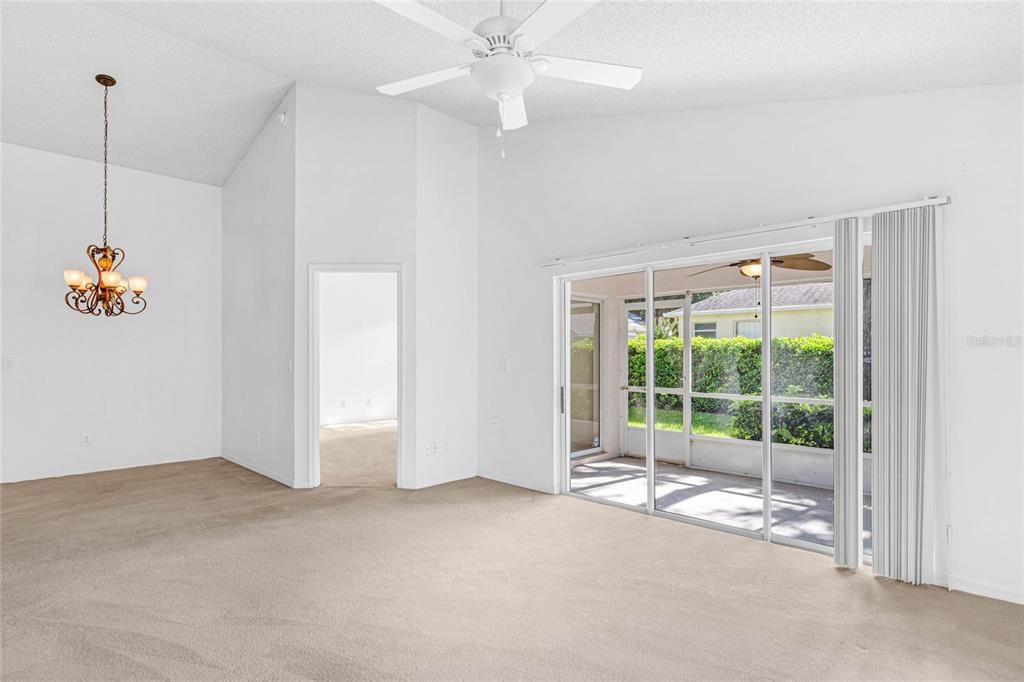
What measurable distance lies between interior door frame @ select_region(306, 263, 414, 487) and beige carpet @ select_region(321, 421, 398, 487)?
0.27 meters

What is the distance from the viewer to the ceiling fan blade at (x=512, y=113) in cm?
302

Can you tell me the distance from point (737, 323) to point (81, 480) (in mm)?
6672

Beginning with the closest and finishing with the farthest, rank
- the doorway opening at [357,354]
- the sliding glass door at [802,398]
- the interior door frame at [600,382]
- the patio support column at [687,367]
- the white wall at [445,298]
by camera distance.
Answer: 1. the sliding glass door at [802,398]
2. the patio support column at [687,367]
3. the interior door frame at [600,382]
4. the white wall at [445,298]
5. the doorway opening at [357,354]

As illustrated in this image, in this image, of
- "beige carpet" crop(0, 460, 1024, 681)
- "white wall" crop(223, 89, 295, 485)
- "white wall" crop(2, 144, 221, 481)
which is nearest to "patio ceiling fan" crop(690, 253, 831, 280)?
"beige carpet" crop(0, 460, 1024, 681)

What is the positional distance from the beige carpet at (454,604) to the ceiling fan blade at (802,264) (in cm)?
196

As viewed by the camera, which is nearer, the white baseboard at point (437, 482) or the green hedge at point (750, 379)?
the green hedge at point (750, 379)

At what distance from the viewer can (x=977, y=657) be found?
8.51 ft

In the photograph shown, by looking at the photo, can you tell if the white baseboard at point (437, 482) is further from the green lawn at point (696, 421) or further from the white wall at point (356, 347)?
the white wall at point (356, 347)

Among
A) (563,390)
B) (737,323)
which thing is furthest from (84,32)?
(737,323)

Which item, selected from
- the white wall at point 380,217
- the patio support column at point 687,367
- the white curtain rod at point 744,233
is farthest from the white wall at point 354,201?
the patio support column at point 687,367

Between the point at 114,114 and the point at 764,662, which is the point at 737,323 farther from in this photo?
the point at 114,114

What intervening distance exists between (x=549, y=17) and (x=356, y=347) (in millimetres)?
9225

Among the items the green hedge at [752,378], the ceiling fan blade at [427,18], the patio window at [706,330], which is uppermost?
the ceiling fan blade at [427,18]

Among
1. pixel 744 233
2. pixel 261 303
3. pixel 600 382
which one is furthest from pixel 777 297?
pixel 261 303
